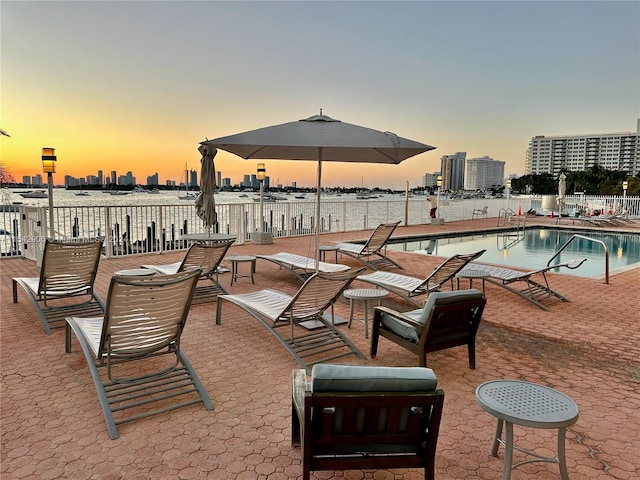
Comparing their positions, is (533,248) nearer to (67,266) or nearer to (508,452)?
(508,452)

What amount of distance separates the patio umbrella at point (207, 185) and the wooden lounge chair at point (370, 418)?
20.0 feet

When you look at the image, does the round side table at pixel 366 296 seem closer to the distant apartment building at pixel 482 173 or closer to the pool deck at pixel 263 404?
the pool deck at pixel 263 404

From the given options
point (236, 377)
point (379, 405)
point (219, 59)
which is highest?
point (219, 59)

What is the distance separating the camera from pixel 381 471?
2234 millimetres

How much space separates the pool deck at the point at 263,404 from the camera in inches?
88.7

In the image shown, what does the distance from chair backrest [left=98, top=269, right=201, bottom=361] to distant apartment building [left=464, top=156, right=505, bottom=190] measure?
190 ft

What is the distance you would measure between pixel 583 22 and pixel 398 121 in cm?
762

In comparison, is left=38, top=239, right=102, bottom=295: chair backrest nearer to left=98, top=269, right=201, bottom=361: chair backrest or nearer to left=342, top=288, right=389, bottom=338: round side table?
left=98, top=269, right=201, bottom=361: chair backrest

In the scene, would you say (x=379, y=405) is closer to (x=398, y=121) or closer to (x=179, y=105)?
(x=179, y=105)

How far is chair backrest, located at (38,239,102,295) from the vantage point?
4539 millimetres

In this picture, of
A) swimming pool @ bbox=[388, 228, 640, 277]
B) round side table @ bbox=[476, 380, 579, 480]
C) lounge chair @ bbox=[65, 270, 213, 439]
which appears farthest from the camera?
swimming pool @ bbox=[388, 228, 640, 277]

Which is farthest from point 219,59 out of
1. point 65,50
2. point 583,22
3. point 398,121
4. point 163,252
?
point 583,22

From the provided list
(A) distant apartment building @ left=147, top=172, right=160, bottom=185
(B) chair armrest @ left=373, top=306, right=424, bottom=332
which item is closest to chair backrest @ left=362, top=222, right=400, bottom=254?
(B) chair armrest @ left=373, top=306, right=424, bottom=332

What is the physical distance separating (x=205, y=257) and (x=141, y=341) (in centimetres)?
273
